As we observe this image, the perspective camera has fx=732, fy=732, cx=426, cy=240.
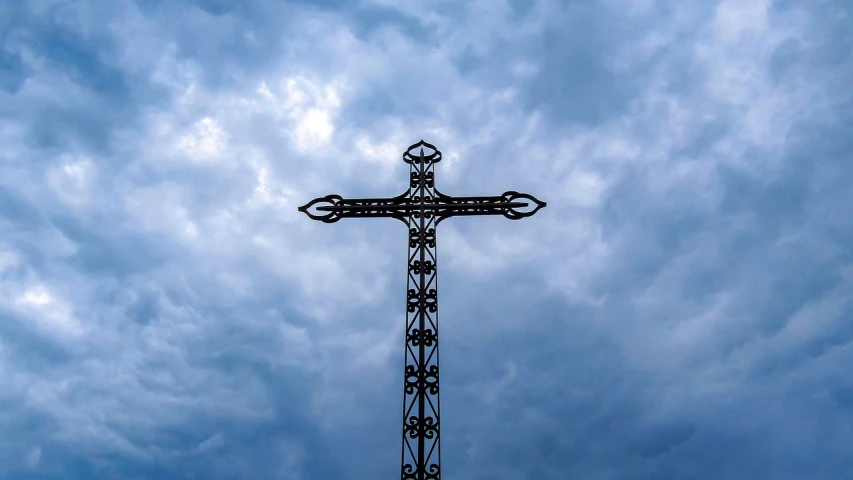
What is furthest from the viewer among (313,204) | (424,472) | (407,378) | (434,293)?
(313,204)

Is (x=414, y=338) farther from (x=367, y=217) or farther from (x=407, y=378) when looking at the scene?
(x=367, y=217)

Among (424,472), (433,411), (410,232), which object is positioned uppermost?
(410,232)

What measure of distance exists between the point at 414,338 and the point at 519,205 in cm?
314

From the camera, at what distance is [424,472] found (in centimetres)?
938

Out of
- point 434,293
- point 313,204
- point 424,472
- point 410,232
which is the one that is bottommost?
point 424,472

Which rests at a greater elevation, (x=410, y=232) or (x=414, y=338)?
(x=410, y=232)

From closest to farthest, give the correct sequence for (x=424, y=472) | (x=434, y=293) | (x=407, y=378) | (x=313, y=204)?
1. (x=424, y=472)
2. (x=407, y=378)
3. (x=434, y=293)
4. (x=313, y=204)

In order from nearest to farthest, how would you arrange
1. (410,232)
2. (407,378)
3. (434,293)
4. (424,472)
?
(424,472) < (407,378) < (434,293) < (410,232)

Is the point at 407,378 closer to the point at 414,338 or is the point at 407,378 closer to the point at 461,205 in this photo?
the point at 414,338

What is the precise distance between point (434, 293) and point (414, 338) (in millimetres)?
763

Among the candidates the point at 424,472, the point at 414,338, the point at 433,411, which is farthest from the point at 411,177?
the point at 424,472

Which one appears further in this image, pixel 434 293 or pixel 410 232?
pixel 410 232

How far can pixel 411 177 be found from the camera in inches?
479

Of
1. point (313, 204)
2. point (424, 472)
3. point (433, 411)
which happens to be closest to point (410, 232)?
point (313, 204)
